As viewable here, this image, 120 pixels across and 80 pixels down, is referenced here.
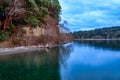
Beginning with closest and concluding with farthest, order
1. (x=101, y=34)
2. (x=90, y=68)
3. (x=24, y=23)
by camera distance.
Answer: (x=90, y=68) → (x=24, y=23) → (x=101, y=34)

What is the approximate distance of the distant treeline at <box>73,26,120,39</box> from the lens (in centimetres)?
14773

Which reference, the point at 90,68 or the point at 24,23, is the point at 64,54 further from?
the point at 90,68

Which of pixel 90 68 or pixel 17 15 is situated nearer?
pixel 90 68

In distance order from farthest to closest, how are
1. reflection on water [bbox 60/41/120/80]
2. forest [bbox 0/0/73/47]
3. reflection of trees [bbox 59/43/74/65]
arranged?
forest [bbox 0/0/73/47], reflection of trees [bbox 59/43/74/65], reflection on water [bbox 60/41/120/80]

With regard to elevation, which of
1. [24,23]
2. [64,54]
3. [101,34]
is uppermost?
[24,23]

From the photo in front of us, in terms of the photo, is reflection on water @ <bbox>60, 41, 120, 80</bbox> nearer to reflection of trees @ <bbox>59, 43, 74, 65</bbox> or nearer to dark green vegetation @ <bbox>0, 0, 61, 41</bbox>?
reflection of trees @ <bbox>59, 43, 74, 65</bbox>

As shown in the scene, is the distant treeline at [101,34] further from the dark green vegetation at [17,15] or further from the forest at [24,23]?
the dark green vegetation at [17,15]

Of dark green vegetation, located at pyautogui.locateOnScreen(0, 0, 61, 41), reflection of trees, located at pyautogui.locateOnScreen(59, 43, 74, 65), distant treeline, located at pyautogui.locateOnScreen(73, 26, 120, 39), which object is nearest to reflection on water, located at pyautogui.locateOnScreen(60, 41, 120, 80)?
reflection of trees, located at pyautogui.locateOnScreen(59, 43, 74, 65)

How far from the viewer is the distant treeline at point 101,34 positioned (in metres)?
148

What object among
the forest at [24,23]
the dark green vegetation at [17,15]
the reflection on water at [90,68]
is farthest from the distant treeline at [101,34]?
the reflection on water at [90,68]

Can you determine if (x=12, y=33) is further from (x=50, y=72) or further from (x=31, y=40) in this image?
(x=50, y=72)

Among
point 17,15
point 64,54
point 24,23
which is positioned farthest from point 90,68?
point 24,23

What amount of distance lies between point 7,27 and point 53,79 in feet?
83.2

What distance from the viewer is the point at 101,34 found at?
515ft
